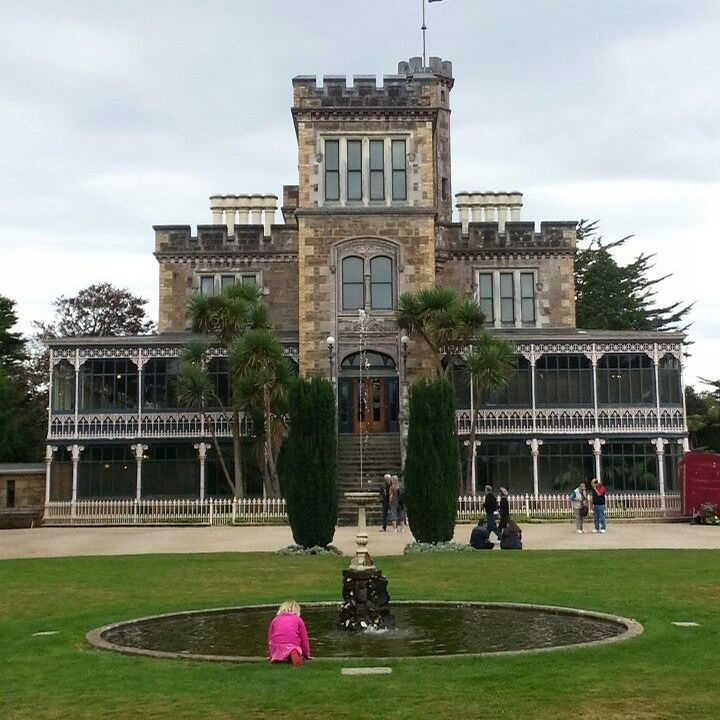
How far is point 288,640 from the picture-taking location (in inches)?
405

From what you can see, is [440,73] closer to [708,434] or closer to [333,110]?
[333,110]

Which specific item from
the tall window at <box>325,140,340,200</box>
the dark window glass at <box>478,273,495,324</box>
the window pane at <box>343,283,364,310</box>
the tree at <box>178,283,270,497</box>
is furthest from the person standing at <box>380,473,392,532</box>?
the dark window glass at <box>478,273,495,324</box>

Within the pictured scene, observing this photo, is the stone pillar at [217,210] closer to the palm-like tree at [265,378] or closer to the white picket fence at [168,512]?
the palm-like tree at [265,378]

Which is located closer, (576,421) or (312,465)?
(312,465)

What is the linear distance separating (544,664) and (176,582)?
923 centimetres


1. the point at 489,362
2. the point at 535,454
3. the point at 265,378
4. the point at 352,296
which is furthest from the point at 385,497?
the point at 352,296

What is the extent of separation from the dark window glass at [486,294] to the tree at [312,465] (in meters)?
21.5

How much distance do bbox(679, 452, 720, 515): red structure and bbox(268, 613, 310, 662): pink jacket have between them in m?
26.3

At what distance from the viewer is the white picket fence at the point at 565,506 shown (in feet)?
114

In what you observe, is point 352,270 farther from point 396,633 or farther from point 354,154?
point 396,633

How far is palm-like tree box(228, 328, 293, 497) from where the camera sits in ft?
116

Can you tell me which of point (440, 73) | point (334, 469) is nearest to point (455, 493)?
point (334, 469)

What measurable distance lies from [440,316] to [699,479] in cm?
1000

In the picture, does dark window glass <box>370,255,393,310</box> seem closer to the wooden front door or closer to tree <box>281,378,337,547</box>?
the wooden front door
